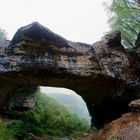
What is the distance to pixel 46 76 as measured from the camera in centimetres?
1448

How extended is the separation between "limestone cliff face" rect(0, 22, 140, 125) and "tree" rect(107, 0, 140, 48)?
6.03 metres

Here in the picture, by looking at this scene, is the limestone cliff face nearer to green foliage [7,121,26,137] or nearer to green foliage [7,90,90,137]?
green foliage [7,121,26,137]

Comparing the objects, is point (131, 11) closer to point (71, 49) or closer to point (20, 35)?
point (71, 49)

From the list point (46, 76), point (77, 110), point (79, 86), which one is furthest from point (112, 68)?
point (77, 110)

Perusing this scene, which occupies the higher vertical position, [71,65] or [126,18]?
[126,18]

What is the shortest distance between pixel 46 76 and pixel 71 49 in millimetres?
1928

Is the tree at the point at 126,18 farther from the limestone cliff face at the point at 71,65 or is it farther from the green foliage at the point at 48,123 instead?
the green foliage at the point at 48,123

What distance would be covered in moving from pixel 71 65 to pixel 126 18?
8.92 m

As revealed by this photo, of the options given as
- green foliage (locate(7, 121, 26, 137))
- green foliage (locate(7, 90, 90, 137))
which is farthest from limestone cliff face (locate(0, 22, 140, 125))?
green foliage (locate(7, 90, 90, 137))

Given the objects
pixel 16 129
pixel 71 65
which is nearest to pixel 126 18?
pixel 71 65

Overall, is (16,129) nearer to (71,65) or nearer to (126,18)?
(71,65)

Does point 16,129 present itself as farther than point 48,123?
No

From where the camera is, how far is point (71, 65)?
554 inches

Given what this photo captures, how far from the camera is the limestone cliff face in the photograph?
1342 cm
